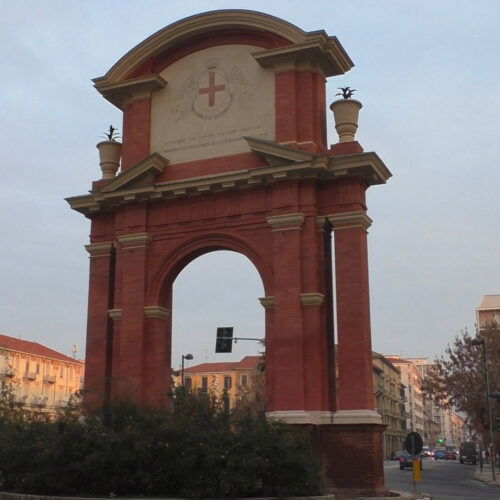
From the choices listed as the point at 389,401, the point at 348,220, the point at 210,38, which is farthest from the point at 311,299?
the point at 389,401

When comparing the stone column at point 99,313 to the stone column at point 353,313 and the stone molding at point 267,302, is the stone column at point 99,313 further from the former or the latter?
the stone column at point 353,313

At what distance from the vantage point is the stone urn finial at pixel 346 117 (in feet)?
74.3

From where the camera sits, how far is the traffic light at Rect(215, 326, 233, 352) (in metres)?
28.3

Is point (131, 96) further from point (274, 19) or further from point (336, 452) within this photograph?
point (336, 452)

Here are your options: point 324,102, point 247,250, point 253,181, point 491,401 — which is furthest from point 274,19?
point 491,401

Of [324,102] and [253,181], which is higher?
[324,102]

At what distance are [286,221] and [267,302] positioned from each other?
7.89 ft

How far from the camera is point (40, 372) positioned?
82.4 m

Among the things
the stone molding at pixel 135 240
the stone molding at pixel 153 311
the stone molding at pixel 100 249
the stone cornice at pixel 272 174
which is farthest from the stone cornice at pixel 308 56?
the stone molding at pixel 153 311

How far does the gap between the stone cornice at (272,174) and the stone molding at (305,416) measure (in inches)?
262

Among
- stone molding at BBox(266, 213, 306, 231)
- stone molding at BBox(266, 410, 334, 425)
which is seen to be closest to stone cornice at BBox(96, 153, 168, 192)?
stone molding at BBox(266, 213, 306, 231)

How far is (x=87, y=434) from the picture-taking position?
16172 mm

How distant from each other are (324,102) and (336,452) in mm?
10572

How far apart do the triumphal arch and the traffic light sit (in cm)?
448
